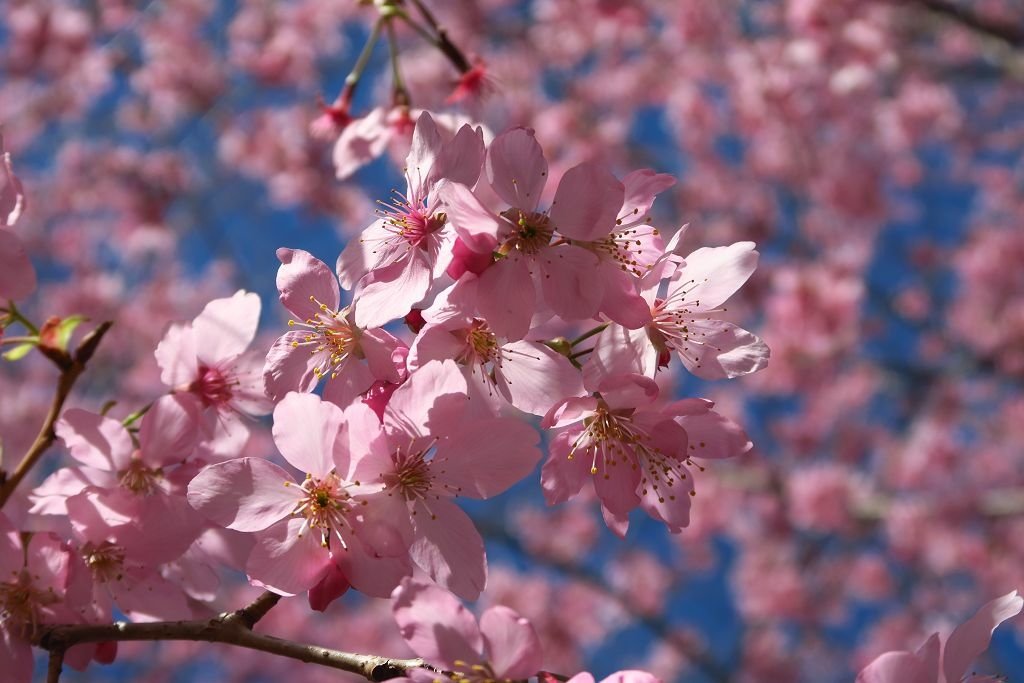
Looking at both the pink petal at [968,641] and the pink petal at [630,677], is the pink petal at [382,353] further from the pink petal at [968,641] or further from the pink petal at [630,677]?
the pink petal at [968,641]

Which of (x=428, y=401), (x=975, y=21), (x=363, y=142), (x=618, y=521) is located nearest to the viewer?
(x=428, y=401)

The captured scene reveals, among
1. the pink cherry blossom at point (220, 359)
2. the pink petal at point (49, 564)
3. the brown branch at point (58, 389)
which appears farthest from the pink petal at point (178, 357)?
the pink petal at point (49, 564)

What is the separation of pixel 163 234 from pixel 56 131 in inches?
72.2

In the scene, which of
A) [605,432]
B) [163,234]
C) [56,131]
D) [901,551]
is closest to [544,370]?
[605,432]

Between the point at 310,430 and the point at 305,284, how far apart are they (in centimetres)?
27

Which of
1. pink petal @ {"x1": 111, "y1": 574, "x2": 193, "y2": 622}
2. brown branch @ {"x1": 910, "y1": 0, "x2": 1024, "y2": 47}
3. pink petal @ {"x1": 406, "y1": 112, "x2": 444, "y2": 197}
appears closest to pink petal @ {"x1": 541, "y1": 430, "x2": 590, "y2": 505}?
pink petal @ {"x1": 406, "y1": 112, "x2": 444, "y2": 197}

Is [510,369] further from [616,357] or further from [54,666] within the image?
[54,666]

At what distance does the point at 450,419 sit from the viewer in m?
1.14

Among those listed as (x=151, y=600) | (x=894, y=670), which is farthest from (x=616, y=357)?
(x=151, y=600)

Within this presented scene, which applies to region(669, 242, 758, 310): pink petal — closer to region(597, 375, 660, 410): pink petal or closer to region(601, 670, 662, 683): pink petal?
region(597, 375, 660, 410): pink petal

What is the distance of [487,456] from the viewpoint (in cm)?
118

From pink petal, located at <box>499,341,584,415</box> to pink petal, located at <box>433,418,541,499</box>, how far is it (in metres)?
0.06

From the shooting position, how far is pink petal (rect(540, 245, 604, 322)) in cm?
113

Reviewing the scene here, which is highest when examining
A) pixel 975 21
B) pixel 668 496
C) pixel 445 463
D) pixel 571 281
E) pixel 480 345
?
pixel 571 281
